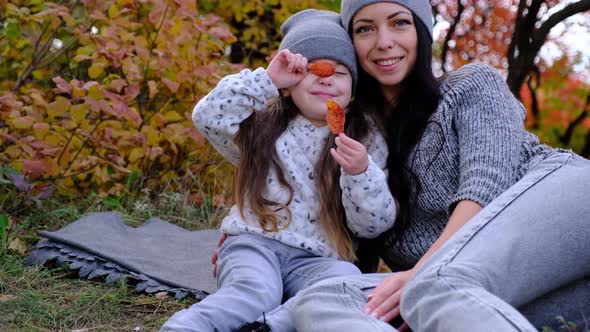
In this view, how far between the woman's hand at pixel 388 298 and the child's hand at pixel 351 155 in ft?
1.25

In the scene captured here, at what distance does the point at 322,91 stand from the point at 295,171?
27 cm

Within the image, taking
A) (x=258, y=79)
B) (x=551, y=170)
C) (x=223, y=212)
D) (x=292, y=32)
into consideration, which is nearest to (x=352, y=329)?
(x=551, y=170)

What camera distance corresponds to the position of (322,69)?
2.52 m

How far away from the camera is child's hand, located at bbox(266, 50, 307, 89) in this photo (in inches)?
98.6

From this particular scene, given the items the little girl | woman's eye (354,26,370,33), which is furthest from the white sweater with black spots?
woman's eye (354,26,370,33)

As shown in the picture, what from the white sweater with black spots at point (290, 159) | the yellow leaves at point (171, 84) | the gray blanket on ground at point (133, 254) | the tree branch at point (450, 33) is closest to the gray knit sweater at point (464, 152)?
the white sweater with black spots at point (290, 159)

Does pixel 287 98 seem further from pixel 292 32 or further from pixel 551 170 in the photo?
pixel 551 170

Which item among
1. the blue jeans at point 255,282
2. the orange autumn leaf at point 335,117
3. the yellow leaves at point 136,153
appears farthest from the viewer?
the yellow leaves at point 136,153

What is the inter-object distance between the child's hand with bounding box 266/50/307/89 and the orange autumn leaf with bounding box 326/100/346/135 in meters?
0.19

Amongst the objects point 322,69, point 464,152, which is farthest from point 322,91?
point 464,152

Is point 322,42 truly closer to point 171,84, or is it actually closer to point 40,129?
point 171,84

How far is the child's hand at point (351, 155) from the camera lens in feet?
7.40

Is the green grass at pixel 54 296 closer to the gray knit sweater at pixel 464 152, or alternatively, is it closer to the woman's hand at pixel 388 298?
the woman's hand at pixel 388 298

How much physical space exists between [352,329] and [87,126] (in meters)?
2.27
